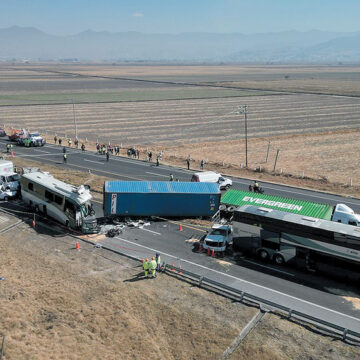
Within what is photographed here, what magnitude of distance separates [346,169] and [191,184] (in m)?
27.9

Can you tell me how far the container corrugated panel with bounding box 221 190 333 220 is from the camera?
30.7 metres

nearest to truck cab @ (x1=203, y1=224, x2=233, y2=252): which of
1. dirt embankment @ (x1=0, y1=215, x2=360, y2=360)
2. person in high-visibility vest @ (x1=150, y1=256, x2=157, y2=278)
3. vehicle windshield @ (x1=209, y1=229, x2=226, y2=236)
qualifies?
vehicle windshield @ (x1=209, y1=229, x2=226, y2=236)

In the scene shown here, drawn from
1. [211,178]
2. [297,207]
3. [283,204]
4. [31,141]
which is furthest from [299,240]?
[31,141]

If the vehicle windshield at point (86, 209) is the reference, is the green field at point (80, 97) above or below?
above

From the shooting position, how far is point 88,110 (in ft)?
365

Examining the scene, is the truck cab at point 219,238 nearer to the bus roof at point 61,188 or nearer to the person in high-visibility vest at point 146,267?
the person in high-visibility vest at point 146,267

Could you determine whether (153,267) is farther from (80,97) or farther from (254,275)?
(80,97)

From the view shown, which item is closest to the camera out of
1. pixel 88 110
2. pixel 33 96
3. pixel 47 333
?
pixel 47 333

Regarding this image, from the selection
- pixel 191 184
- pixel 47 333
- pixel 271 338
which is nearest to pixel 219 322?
pixel 271 338

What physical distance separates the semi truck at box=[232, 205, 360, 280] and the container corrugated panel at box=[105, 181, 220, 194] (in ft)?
22.5

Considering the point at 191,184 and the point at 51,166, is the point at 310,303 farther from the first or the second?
the point at 51,166

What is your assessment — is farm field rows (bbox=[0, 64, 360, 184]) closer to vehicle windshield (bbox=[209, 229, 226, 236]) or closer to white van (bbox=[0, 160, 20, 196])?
white van (bbox=[0, 160, 20, 196])

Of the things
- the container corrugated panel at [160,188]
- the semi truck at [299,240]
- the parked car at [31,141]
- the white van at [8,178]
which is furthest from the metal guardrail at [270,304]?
the parked car at [31,141]

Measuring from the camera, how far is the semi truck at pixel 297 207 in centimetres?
3073
